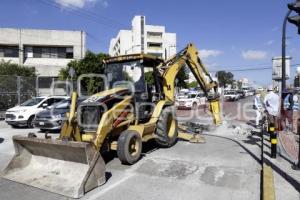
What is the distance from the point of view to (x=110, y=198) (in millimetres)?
5969

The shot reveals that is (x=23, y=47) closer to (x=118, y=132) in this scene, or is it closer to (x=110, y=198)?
(x=118, y=132)

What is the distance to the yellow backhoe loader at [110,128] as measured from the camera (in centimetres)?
666

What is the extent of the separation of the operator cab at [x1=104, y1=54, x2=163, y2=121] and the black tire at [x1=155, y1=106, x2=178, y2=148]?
1.44 feet

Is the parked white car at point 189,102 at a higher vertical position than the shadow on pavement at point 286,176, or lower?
higher

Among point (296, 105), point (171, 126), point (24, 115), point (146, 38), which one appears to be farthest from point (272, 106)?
point (146, 38)

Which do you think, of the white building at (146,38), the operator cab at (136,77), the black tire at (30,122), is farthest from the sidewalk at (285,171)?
the white building at (146,38)

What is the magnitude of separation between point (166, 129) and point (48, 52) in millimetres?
35394

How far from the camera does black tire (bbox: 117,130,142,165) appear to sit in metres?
8.04

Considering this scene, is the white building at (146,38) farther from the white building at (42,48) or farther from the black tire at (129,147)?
the black tire at (129,147)

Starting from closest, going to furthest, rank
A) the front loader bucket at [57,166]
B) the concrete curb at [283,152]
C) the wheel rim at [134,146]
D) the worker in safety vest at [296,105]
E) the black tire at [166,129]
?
the front loader bucket at [57,166], the wheel rim at [134,146], the concrete curb at [283,152], the black tire at [166,129], the worker in safety vest at [296,105]

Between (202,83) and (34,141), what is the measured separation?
690 cm

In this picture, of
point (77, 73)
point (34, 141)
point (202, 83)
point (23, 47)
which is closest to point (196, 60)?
point (202, 83)

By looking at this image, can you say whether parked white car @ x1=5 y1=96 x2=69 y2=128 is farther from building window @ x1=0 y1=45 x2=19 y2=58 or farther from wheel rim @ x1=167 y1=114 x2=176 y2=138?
building window @ x1=0 y1=45 x2=19 y2=58

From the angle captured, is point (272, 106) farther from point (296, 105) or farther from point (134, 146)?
Result: point (134, 146)
